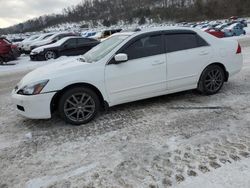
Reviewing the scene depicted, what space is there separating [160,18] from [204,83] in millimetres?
108254

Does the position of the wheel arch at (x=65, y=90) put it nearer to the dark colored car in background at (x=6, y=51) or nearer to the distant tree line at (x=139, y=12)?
the dark colored car in background at (x=6, y=51)

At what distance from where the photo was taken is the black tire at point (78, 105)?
17.1ft

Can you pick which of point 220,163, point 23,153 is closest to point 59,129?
point 23,153

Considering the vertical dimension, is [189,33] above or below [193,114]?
above

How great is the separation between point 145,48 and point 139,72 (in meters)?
0.53

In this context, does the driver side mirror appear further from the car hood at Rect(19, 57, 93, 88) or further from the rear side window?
the rear side window

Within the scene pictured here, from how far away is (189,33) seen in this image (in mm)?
6336

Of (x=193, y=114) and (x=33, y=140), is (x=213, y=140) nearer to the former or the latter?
(x=193, y=114)

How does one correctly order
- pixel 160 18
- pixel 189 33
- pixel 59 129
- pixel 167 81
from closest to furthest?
pixel 59 129 → pixel 167 81 → pixel 189 33 → pixel 160 18

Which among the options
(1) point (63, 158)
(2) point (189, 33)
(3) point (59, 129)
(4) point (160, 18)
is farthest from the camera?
(4) point (160, 18)

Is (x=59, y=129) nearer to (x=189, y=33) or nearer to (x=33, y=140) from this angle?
(x=33, y=140)

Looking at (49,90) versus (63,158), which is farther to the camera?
(49,90)

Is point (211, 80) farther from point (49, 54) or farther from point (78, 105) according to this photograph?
point (49, 54)

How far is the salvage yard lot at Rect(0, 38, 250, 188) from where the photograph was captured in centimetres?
356
